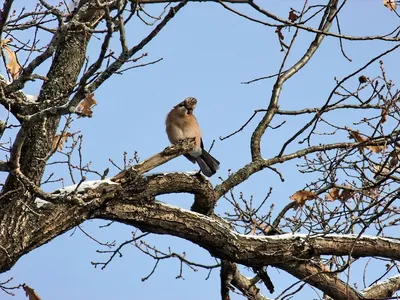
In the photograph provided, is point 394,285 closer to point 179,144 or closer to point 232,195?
point 232,195

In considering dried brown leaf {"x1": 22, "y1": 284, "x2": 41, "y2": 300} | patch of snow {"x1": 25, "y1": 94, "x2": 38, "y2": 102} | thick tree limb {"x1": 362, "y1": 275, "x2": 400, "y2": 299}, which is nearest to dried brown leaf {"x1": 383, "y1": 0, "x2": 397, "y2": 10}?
thick tree limb {"x1": 362, "y1": 275, "x2": 400, "y2": 299}

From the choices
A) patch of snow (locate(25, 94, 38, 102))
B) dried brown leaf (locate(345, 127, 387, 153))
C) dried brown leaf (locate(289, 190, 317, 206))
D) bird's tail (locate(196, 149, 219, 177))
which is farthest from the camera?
bird's tail (locate(196, 149, 219, 177))

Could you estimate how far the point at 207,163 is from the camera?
22.1 ft

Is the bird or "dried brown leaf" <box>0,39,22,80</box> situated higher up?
the bird

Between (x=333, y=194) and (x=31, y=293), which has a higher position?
(x=333, y=194)

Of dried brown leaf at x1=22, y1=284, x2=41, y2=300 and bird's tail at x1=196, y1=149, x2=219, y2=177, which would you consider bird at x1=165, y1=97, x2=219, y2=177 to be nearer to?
bird's tail at x1=196, y1=149, x2=219, y2=177

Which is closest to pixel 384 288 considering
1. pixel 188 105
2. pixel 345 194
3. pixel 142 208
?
pixel 345 194

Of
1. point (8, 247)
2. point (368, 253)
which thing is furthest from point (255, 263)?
point (8, 247)

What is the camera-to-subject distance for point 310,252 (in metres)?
4.86

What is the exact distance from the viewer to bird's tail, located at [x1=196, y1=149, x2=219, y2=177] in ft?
21.9

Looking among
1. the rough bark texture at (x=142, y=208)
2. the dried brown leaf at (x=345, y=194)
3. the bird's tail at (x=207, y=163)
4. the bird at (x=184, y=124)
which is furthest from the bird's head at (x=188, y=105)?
the dried brown leaf at (x=345, y=194)

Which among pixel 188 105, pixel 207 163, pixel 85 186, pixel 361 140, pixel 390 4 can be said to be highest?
pixel 188 105

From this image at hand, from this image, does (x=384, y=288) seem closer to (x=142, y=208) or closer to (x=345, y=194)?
(x=345, y=194)

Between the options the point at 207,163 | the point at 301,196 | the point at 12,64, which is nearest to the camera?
the point at 12,64
